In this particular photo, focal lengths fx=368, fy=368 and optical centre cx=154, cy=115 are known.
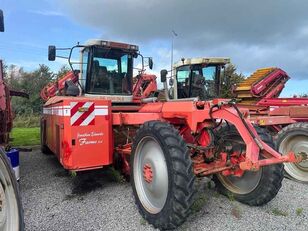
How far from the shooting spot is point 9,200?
2861mm

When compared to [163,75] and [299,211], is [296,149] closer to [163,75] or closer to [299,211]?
[299,211]

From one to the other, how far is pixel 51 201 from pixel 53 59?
3120 mm

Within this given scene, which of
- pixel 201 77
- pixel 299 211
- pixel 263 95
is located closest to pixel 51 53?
pixel 201 77

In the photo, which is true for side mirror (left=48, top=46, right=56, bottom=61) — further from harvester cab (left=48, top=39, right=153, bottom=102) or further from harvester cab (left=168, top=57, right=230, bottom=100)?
harvester cab (left=168, top=57, right=230, bottom=100)

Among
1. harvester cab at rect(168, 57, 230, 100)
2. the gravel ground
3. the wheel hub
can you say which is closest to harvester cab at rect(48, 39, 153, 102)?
the gravel ground

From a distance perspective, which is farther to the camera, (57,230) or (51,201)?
(51,201)

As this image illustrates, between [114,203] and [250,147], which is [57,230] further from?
[250,147]

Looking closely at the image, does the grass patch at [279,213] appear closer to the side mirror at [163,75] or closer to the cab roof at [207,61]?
the side mirror at [163,75]

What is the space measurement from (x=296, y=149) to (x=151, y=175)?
3.72 metres

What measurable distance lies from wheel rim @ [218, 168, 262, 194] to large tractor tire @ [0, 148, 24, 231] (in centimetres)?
324

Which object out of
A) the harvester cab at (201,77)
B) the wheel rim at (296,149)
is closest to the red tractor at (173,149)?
the wheel rim at (296,149)

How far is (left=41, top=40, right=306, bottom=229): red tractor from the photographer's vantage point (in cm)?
424

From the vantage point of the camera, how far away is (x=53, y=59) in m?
7.41

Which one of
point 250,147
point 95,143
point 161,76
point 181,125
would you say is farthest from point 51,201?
point 161,76
